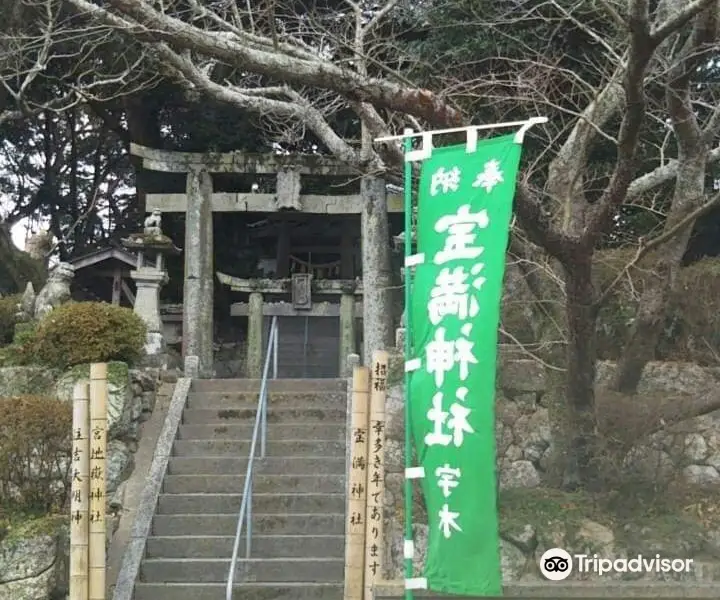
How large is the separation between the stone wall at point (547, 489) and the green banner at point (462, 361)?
308 cm

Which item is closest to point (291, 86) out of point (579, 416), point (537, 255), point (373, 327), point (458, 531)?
point (373, 327)

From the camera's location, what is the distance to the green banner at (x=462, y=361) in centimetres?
473

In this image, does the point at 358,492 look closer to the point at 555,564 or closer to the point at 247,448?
the point at 555,564

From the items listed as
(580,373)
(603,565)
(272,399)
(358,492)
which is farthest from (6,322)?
(603,565)

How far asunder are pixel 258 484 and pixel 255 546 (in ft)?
2.91

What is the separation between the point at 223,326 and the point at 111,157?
734 cm

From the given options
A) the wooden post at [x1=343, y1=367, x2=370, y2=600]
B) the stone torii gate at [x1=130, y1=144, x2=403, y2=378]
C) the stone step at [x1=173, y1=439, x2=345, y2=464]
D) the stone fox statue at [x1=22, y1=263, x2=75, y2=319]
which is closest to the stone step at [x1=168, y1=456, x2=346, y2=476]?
the stone step at [x1=173, y1=439, x2=345, y2=464]

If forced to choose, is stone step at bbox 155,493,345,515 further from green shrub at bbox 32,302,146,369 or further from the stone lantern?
the stone lantern

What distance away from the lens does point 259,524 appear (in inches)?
334

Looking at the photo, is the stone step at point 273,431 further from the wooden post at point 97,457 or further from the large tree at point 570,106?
the wooden post at point 97,457

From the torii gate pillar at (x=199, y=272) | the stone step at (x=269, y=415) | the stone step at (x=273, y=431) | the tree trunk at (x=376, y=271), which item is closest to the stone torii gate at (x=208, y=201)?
the torii gate pillar at (x=199, y=272)

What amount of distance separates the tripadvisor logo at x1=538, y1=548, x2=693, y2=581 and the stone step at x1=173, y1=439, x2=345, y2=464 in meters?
2.85

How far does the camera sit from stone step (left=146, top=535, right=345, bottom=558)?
8.20 m

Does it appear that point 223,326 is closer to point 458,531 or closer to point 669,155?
point 669,155
